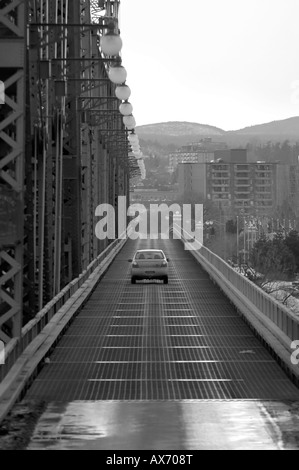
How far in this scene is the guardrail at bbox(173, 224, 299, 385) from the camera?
62.9ft

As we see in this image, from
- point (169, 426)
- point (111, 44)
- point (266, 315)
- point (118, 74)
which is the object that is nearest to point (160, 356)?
point (266, 315)

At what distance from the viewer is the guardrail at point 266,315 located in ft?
62.9

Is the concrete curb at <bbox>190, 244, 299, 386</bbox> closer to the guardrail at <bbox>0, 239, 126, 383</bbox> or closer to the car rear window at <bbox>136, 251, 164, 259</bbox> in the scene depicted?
the guardrail at <bbox>0, 239, 126, 383</bbox>

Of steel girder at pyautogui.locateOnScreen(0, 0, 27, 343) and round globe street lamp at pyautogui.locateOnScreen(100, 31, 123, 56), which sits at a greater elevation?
round globe street lamp at pyautogui.locateOnScreen(100, 31, 123, 56)

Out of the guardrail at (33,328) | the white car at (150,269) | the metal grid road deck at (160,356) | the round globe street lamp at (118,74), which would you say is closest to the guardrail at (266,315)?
the metal grid road deck at (160,356)

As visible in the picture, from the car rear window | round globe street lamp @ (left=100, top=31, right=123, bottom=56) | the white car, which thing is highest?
round globe street lamp @ (left=100, top=31, right=123, bottom=56)

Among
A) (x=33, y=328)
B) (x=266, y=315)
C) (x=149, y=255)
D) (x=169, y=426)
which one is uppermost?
(x=33, y=328)

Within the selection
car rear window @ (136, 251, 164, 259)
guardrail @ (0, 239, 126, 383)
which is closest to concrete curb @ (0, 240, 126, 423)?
guardrail @ (0, 239, 126, 383)

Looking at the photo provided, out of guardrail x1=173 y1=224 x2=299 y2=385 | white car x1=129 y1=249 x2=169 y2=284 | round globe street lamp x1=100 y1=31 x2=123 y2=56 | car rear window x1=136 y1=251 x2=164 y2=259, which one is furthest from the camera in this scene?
car rear window x1=136 y1=251 x2=164 y2=259

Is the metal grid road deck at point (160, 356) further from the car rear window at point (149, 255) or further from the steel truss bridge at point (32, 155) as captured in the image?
the car rear window at point (149, 255)

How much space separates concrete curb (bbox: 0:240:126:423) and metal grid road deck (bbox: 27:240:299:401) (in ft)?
0.75

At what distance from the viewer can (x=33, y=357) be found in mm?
17922

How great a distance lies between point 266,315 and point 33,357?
294 inches

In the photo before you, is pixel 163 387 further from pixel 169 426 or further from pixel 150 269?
pixel 150 269
